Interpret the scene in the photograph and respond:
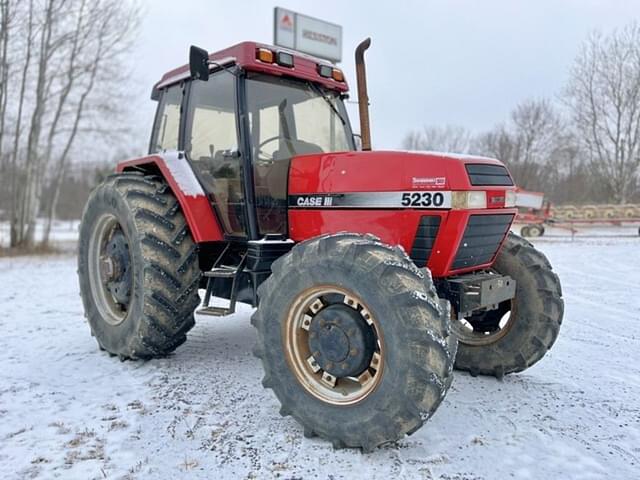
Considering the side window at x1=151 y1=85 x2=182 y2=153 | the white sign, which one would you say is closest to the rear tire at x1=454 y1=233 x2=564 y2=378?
the side window at x1=151 y1=85 x2=182 y2=153

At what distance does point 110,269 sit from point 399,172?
270 centimetres

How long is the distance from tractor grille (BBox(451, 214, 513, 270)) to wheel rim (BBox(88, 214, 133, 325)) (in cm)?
273

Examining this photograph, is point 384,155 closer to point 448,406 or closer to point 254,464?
point 448,406

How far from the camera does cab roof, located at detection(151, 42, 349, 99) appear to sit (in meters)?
3.54

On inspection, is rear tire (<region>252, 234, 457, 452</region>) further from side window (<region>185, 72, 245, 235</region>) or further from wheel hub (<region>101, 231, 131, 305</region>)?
wheel hub (<region>101, 231, 131, 305</region>)

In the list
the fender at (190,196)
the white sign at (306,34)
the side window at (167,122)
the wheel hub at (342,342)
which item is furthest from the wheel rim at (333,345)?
the white sign at (306,34)

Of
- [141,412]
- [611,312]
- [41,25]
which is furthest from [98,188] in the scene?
[41,25]

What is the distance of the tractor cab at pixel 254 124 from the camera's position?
3633 millimetres

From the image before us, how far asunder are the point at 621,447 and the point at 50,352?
449 centimetres

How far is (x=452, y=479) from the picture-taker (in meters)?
2.29

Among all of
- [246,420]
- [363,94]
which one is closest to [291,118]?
[363,94]

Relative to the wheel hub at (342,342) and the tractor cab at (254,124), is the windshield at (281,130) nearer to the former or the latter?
the tractor cab at (254,124)

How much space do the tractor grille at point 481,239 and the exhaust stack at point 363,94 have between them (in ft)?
3.34

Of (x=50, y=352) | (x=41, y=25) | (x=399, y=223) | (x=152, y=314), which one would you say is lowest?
(x=50, y=352)
